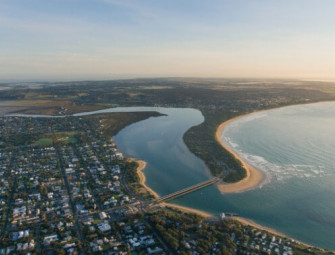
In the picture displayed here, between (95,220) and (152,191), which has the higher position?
(152,191)

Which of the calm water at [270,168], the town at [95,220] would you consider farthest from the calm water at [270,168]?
the town at [95,220]

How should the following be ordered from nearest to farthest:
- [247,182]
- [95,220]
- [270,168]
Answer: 1. [95,220]
2. [247,182]
3. [270,168]

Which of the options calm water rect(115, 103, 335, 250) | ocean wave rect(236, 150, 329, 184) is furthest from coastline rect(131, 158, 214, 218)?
ocean wave rect(236, 150, 329, 184)

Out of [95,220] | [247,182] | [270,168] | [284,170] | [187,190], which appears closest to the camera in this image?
[95,220]

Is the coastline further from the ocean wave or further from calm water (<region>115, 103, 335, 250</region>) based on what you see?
the ocean wave

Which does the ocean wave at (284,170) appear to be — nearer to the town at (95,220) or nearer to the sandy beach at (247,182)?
the sandy beach at (247,182)

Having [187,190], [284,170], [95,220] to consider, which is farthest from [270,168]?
[95,220]

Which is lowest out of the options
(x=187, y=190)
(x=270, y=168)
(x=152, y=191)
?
(x=152, y=191)

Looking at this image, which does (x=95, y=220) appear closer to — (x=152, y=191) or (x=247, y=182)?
(x=152, y=191)
